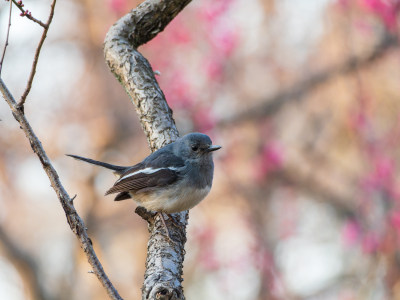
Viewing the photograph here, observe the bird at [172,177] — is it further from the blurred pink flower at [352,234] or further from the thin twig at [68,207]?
the blurred pink flower at [352,234]

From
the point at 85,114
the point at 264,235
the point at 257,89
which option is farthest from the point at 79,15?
the point at 264,235

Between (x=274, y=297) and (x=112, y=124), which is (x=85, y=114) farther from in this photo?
(x=274, y=297)

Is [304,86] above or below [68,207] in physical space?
above

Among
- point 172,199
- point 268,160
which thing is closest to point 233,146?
point 268,160

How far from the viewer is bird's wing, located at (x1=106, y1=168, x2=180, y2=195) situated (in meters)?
3.42

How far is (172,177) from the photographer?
3.46 metres

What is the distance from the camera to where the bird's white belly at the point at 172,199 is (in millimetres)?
3105

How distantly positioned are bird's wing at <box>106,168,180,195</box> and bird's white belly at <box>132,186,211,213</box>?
0.08 metres

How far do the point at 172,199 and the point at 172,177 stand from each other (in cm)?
30

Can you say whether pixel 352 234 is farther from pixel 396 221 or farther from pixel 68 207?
pixel 68 207

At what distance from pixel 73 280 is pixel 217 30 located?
4107mm

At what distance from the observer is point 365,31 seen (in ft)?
22.5

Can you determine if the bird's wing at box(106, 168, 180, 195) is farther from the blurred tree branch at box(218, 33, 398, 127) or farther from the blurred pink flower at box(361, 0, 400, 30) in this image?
the blurred tree branch at box(218, 33, 398, 127)

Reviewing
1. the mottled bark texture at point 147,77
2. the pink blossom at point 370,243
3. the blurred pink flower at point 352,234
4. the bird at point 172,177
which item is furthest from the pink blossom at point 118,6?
the pink blossom at point 370,243
